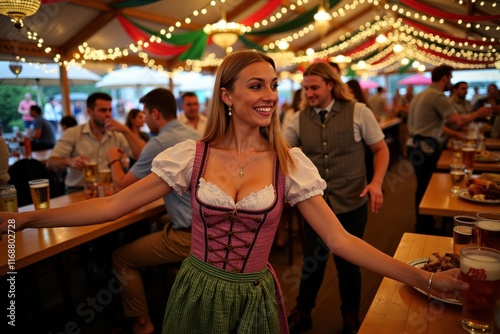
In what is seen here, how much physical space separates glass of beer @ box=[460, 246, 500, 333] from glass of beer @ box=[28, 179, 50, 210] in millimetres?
2093

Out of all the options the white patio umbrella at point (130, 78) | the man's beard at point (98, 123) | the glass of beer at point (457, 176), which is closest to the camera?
the glass of beer at point (457, 176)

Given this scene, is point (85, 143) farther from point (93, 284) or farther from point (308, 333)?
point (308, 333)

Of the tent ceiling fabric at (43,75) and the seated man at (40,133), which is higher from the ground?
the tent ceiling fabric at (43,75)

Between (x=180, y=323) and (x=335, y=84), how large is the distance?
1.62 metres

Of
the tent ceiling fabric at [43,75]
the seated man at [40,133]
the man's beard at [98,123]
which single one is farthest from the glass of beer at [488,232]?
the tent ceiling fabric at [43,75]

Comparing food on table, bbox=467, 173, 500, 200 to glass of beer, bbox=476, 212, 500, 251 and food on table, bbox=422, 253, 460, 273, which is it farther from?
food on table, bbox=422, 253, 460, 273

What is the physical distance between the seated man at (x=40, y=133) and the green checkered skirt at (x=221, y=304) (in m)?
6.09

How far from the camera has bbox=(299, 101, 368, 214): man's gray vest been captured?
2.25 meters

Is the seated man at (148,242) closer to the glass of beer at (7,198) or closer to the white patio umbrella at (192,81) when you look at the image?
the glass of beer at (7,198)

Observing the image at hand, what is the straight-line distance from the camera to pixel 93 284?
124 inches

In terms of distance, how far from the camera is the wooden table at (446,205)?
6.50 feet

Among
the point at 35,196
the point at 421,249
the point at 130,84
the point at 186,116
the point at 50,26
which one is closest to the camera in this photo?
the point at 421,249

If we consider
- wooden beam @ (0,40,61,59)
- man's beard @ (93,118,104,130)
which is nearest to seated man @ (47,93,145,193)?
man's beard @ (93,118,104,130)

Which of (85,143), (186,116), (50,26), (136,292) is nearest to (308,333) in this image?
(136,292)
